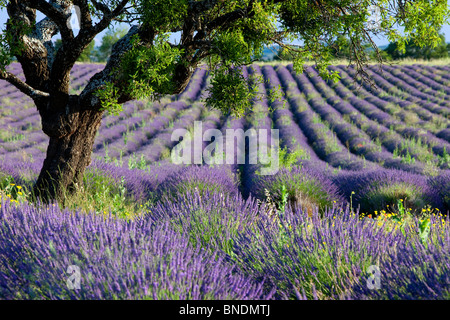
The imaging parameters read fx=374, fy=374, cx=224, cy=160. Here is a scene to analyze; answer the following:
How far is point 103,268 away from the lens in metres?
1.80

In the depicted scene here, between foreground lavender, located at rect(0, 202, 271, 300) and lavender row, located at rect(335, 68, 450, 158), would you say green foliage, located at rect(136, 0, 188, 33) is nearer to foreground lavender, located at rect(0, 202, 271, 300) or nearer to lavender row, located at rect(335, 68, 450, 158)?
foreground lavender, located at rect(0, 202, 271, 300)

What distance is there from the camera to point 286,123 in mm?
13859

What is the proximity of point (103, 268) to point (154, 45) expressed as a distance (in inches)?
109

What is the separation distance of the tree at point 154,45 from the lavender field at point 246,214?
1.94ft

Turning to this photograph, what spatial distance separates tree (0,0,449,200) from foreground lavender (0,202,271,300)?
1.95 meters

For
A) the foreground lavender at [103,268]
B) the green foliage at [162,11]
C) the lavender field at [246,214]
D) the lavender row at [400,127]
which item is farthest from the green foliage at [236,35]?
the lavender row at [400,127]

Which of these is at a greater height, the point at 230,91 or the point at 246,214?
the point at 230,91

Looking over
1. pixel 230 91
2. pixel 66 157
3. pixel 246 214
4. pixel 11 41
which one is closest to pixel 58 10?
pixel 11 41

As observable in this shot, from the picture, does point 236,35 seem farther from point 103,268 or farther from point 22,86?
point 103,268

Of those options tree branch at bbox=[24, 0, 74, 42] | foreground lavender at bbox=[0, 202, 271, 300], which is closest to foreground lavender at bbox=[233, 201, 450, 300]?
foreground lavender at bbox=[0, 202, 271, 300]

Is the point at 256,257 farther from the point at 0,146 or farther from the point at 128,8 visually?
the point at 0,146

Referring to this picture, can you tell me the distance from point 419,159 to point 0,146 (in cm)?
1129

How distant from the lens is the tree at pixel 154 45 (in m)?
3.91

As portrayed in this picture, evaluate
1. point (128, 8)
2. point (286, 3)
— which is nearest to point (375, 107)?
point (286, 3)
